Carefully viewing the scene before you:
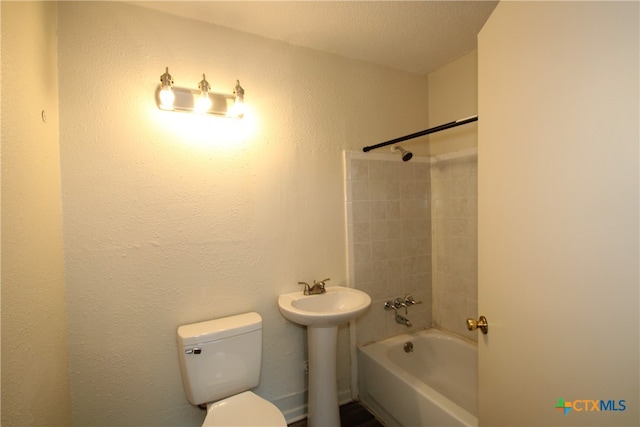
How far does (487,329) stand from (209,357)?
123 centimetres

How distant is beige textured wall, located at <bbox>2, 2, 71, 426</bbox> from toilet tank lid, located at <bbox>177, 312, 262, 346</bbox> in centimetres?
48

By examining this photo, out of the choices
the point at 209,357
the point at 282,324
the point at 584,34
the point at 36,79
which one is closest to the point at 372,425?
the point at 282,324

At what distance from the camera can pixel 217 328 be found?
1418 mm

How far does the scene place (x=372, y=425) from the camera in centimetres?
172

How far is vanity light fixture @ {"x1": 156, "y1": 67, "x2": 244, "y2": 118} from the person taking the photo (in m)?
1.37

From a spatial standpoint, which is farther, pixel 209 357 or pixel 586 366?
pixel 209 357

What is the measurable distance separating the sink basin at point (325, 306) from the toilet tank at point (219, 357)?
20 centimetres

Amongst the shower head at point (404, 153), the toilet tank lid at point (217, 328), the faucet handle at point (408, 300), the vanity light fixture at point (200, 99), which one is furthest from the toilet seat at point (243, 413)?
the shower head at point (404, 153)

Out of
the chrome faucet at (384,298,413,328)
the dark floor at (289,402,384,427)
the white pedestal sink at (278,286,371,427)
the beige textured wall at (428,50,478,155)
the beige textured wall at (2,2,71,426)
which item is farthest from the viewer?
the chrome faucet at (384,298,413,328)

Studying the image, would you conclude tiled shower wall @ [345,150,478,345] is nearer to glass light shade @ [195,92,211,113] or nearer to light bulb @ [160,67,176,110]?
glass light shade @ [195,92,211,113]

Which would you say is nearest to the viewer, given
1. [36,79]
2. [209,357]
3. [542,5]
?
[542,5]

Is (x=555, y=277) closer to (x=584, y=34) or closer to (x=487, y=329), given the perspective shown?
(x=487, y=329)

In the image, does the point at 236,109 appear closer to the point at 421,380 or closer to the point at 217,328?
the point at 217,328

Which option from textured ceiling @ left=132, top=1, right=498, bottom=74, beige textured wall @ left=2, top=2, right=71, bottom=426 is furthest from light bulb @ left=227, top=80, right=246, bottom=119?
beige textured wall @ left=2, top=2, right=71, bottom=426
